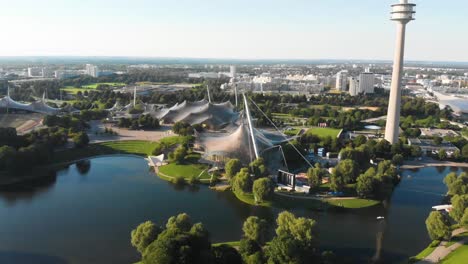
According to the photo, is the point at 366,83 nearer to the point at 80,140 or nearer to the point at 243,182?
the point at 80,140

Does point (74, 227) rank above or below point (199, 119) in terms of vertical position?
below

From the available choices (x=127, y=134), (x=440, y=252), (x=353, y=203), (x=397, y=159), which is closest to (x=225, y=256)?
(x=440, y=252)

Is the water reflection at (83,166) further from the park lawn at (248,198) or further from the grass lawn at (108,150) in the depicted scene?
the park lawn at (248,198)

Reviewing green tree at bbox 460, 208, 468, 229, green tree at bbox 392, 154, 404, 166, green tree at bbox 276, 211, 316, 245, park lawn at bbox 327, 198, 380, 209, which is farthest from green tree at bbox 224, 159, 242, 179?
green tree at bbox 392, 154, 404, 166

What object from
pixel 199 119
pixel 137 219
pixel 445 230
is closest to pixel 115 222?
pixel 137 219

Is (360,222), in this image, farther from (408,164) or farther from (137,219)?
(408,164)

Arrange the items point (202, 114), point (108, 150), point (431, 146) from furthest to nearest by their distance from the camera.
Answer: point (202, 114) → point (431, 146) → point (108, 150)
